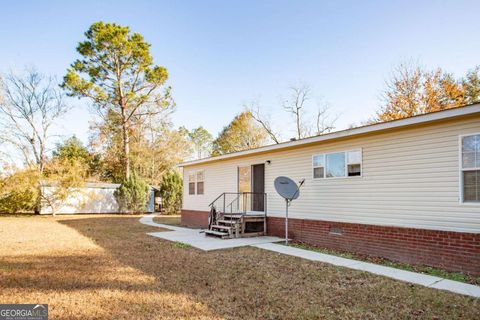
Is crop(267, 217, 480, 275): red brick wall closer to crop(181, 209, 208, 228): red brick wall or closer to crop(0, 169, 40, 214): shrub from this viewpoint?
crop(181, 209, 208, 228): red brick wall

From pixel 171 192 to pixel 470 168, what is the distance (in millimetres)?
19907

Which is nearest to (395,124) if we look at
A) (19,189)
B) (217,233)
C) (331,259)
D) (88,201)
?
(331,259)

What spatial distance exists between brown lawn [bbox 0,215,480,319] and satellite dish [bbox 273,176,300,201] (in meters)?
2.04

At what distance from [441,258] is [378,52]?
11941 mm

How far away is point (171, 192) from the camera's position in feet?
75.2

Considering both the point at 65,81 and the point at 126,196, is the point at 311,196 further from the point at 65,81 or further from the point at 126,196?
the point at 65,81

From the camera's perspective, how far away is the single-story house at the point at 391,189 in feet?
18.6

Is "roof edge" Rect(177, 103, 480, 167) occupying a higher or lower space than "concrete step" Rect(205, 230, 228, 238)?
higher

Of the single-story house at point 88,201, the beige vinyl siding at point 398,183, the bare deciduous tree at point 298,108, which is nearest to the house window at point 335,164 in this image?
the beige vinyl siding at point 398,183

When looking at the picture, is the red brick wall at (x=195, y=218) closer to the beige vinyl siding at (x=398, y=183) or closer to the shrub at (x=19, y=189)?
the beige vinyl siding at (x=398, y=183)

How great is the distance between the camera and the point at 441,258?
585 centimetres

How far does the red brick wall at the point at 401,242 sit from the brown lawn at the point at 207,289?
1565 mm

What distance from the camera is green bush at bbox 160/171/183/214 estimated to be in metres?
22.8

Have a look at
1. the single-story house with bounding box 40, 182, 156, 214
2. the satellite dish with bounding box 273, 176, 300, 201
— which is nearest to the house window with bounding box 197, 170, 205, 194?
the satellite dish with bounding box 273, 176, 300, 201
